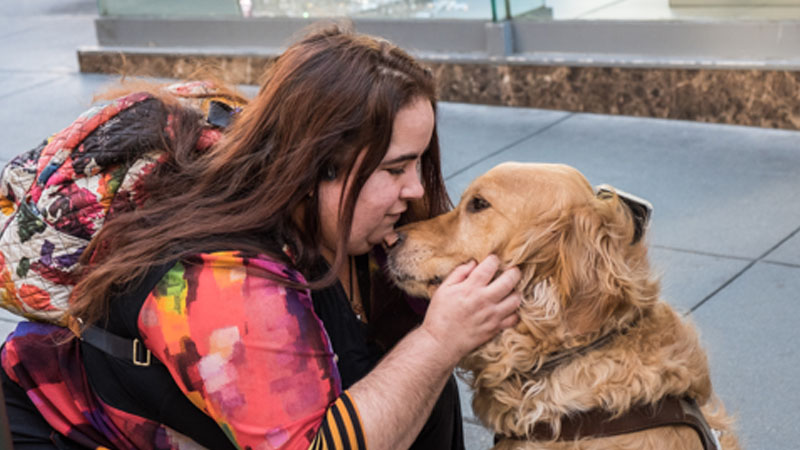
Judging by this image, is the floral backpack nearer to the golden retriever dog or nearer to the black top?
the black top

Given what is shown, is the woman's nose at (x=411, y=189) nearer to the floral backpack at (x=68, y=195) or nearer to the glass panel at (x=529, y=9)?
the floral backpack at (x=68, y=195)

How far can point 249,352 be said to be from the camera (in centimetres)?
221

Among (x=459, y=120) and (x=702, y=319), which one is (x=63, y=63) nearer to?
(x=459, y=120)

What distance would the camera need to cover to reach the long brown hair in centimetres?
235

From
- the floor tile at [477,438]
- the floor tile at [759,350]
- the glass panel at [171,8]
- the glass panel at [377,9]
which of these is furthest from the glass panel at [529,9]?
the floor tile at [477,438]

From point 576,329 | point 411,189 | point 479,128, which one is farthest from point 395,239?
Result: point 479,128

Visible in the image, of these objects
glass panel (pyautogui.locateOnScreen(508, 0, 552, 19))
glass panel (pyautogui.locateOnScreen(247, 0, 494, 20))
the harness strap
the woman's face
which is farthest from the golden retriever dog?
glass panel (pyautogui.locateOnScreen(247, 0, 494, 20))

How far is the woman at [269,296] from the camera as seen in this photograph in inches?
87.9

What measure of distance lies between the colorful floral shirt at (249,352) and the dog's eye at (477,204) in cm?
58

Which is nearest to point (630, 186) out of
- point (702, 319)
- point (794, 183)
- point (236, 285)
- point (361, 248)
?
point (794, 183)

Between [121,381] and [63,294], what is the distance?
0.90ft

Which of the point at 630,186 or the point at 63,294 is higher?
the point at 63,294

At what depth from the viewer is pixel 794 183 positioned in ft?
16.9

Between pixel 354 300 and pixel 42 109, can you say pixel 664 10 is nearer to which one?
pixel 354 300
